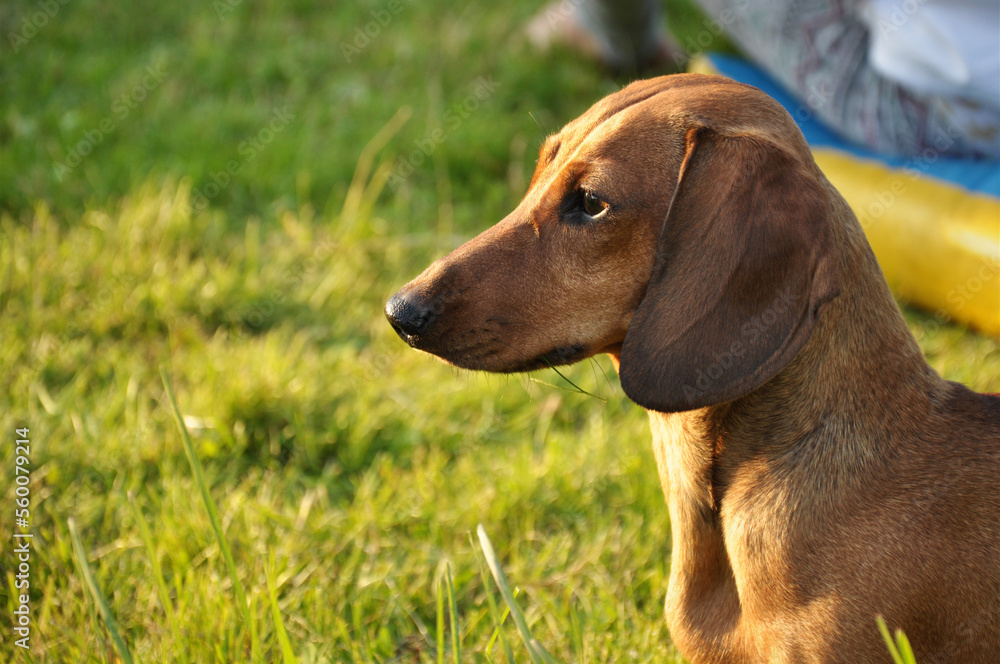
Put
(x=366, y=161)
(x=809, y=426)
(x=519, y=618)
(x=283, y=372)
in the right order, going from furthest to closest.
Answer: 1. (x=366, y=161)
2. (x=283, y=372)
3. (x=809, y=426)
4. (x=519, y=618)

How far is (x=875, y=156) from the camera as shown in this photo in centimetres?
426

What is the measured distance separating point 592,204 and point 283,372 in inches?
75.1

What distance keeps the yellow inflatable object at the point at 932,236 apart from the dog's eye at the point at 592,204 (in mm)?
2339

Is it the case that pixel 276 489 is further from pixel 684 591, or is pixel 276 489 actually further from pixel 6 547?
pixel 684 591

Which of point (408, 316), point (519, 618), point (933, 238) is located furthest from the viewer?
point (933, 238)

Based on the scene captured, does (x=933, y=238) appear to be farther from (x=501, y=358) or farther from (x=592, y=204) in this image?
(x=501, y=358)

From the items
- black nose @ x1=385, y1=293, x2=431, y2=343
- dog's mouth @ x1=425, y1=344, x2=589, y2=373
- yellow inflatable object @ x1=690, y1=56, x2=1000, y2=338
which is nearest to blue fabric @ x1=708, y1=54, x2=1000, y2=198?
yellow inflatable object @ x1=690, y1=56, x2=1000, y2=338

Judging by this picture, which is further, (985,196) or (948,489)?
(985,196)

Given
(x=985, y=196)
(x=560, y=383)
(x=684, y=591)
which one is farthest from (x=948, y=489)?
(x=985, y=196)

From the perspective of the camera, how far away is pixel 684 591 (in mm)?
2145

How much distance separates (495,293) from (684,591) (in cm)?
A: 88

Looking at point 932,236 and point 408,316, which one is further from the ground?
point 408,316

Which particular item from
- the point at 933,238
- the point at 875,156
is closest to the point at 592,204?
the point at 933,238

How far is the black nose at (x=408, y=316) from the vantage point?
80.0 inches
